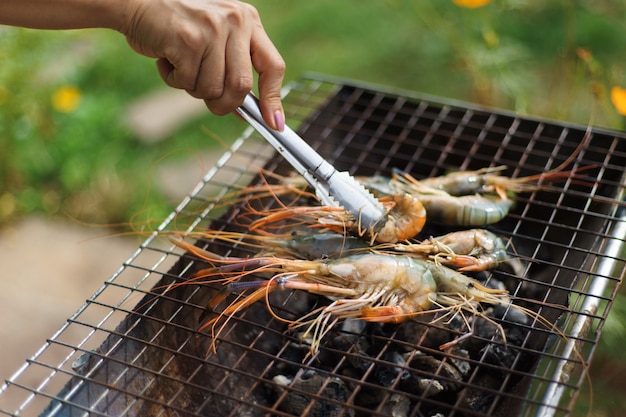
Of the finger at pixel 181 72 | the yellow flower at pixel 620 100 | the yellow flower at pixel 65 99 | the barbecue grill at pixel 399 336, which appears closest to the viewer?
the barbecue grill at pixel 399 336

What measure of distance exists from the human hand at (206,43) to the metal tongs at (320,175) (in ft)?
0.27

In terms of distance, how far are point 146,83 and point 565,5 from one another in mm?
4296

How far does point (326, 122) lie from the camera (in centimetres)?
453

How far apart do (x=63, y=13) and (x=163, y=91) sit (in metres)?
4.69

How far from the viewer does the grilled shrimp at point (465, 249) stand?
3264 mm

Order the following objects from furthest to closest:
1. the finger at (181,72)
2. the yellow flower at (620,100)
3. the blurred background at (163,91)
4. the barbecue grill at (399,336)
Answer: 1. the blurred background at (163,91)
2. the yellow flower at (620,100)
3. the finger at (181,72)
4. the barbecue grill at (399,336)

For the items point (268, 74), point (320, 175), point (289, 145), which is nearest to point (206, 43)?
point (268, 74)

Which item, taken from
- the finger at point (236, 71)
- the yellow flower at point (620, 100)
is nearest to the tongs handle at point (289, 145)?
the finger at point (236, 71)

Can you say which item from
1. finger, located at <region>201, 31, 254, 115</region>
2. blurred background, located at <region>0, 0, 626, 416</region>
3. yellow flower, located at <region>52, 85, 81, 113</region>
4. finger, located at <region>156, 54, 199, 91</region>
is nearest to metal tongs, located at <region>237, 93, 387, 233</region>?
finger, located at <region>201, 31, 254, 115</region>

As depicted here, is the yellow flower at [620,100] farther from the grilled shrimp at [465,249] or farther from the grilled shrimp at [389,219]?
the grilled shrimp at [389,219]

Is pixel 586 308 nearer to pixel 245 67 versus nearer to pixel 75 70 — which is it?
pixel 245 67

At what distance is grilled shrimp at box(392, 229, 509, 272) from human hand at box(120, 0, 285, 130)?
882 millimetres

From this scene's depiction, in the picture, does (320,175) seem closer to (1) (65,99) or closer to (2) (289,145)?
(2) (289,145)

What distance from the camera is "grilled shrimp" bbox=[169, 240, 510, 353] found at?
3043 mm
